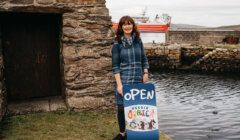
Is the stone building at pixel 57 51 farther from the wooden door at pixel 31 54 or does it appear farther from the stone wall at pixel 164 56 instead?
the stone wall at pixel 164 56

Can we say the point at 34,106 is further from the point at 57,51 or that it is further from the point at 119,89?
the point at 119,89

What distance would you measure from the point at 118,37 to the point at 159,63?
19929mm

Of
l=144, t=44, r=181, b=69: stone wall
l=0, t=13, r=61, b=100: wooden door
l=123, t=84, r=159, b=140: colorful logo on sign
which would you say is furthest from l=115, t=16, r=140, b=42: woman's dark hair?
l=144, t=44, r=181, b=69: stone wall

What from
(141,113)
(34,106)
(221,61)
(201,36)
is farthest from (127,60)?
(201,36)

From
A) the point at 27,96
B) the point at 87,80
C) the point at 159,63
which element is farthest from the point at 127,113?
the point at 159,63

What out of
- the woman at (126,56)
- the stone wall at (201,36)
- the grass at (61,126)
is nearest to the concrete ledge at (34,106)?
the grass at (61,126)

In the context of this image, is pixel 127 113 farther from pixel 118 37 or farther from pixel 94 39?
pixel 94 39

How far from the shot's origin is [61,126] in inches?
219

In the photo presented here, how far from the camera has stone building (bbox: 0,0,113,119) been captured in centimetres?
595

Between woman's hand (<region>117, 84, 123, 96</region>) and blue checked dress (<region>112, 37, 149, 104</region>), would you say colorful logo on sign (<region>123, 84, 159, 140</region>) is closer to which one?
woman's hand (<region>117, 84, 123, 96</region>)

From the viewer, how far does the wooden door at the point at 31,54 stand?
6430 millimetres

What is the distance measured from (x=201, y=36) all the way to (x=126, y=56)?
25.1 m

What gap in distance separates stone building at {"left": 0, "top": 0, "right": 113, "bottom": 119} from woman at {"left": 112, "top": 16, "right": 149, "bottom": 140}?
144 centimetres

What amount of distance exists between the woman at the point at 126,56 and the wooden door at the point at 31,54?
77.6 inches
